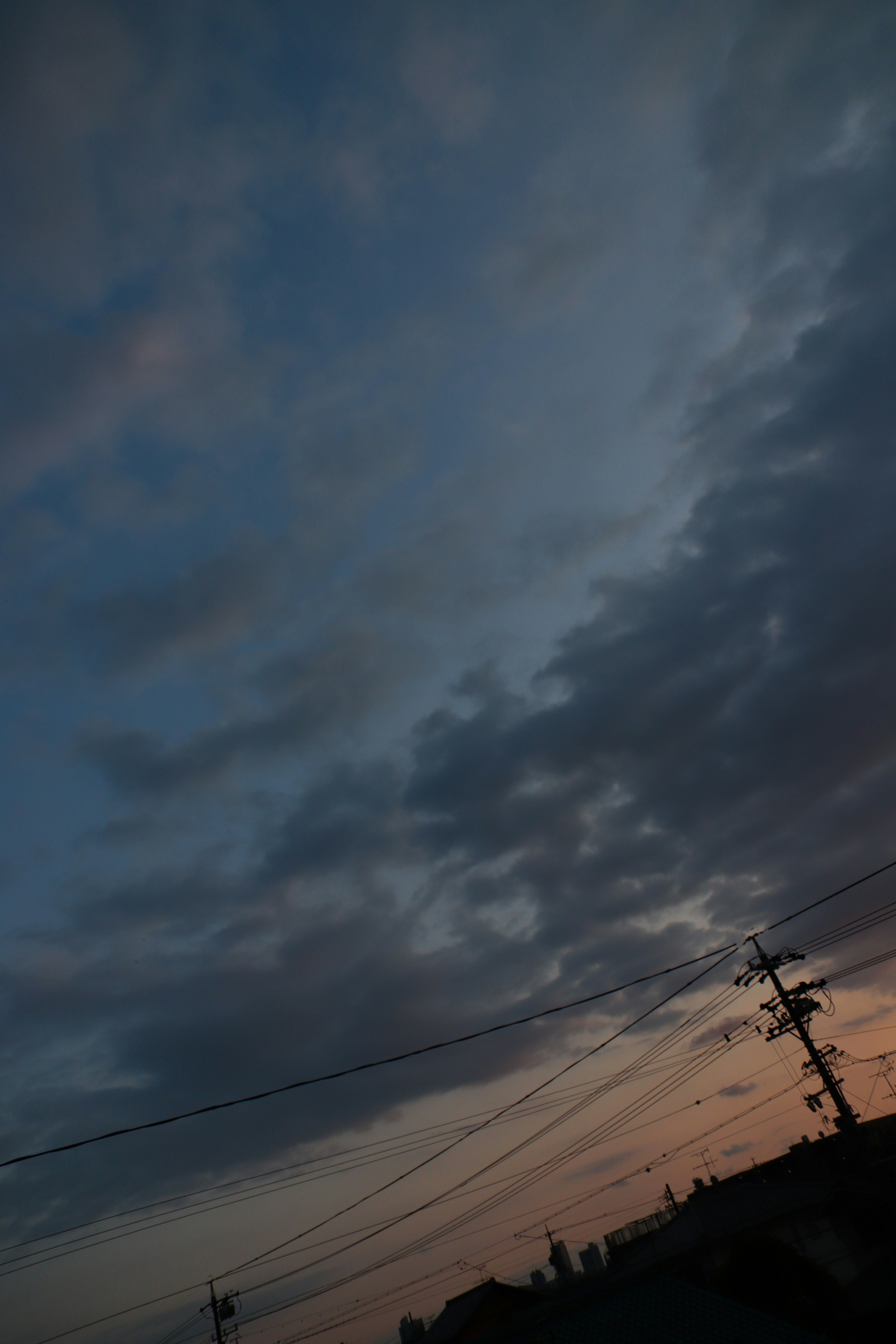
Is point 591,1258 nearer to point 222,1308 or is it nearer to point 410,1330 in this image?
point 410,1330

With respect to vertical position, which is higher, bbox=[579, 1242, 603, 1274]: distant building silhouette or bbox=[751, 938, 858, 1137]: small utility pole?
bbox=[751, 938, 858, 1137]: small utility pole

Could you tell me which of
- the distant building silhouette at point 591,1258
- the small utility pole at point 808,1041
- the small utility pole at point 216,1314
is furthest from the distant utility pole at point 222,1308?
the distant building silhouette at point 591,1258

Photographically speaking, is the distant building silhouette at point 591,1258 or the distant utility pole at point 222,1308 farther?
the distant building silhouette at point 591,1258

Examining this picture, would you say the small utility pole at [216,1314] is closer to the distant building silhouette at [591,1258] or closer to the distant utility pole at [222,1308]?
the distant utility pole at [222,1308]

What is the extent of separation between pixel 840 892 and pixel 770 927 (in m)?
4.49

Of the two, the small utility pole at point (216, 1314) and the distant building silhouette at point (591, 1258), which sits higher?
the small utility pole at point (216, 1314)

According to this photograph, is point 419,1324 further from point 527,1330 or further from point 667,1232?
point 527,1330

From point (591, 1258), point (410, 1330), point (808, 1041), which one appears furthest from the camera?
point (591, 1258)

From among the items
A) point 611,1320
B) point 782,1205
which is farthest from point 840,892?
point 782,1205

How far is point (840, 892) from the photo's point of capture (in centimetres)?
1797

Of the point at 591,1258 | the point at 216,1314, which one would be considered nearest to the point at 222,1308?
the point at 216,1314

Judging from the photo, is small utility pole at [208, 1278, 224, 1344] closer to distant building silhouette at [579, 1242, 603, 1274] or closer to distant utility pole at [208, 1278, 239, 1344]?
distant utility pole at [208, 1278, 239, 1344]

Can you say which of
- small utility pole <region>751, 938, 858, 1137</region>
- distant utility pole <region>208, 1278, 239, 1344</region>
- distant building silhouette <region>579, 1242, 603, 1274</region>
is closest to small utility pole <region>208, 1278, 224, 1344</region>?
distant utility pole <region>208, 1278, 239, 1344</region>

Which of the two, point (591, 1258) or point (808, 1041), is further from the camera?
point (591, 1258)
